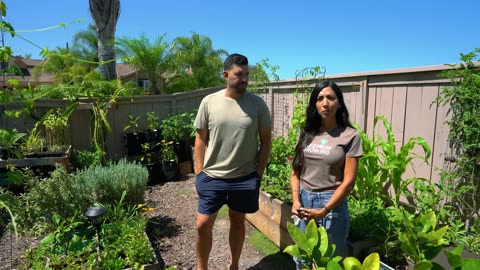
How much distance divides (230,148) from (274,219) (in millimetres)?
1285

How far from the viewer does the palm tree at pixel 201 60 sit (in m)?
15.7

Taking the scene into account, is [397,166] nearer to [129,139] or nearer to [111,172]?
[111,172]

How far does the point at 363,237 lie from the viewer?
255 cm

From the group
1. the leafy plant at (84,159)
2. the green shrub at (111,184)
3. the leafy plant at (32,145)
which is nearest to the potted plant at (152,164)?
the leafy plant at (84,159)

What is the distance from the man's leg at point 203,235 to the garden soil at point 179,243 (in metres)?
0.40

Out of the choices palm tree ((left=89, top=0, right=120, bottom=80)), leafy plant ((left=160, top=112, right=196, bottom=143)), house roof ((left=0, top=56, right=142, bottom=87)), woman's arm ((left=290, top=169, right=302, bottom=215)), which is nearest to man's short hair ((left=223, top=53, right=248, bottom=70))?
woman's arm ((left=290, top=169, right=302, bottom=215))

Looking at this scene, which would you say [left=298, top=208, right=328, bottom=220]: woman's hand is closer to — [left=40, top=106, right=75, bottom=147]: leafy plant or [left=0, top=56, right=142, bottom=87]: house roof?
[left=0, top=56, right=142, bottom=87]: house roof

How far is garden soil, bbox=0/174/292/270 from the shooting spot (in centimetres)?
295

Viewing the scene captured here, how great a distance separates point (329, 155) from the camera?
6.15 ft

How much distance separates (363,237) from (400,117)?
4.32 ft

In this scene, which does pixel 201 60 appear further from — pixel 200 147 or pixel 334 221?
pixel 334 221

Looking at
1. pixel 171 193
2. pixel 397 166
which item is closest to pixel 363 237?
pixel 397 166

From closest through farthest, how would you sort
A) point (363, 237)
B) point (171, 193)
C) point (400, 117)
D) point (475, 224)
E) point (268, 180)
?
point (475, 224)
point (363, 237)
point (400, 117)
point (268, 180)
point (171, 193)

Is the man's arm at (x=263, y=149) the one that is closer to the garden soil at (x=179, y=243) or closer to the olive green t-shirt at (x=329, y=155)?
the olive green t-shirt at (x=329, y=155)
